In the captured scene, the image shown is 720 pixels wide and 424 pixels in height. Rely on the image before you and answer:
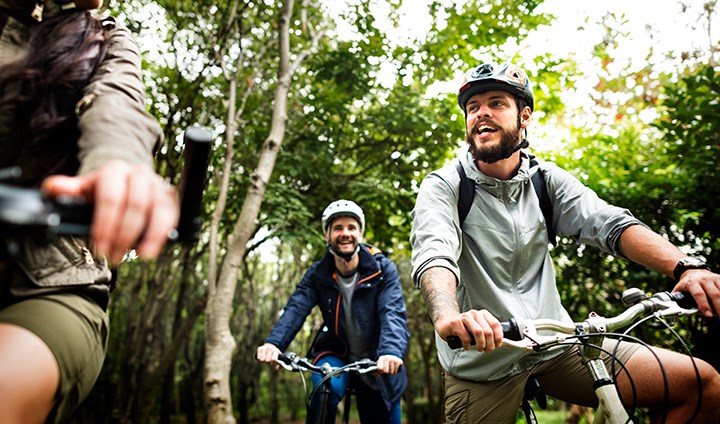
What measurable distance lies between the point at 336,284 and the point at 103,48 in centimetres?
364

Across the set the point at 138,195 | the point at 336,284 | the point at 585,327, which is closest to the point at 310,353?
the point at 336,284

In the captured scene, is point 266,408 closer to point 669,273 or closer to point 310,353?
point 310,353

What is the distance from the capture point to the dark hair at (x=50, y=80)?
1.26 meters

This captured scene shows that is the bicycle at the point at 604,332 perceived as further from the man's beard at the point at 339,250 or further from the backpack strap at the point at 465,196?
the man's beard at the point at 339,250

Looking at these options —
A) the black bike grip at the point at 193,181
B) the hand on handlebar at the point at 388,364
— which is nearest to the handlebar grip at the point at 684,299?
the hand on handlebar at the point at 388,364

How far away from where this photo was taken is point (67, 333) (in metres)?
1.13

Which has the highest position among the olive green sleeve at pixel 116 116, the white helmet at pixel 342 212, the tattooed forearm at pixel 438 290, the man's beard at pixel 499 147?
the white helmet at pixel 342 212

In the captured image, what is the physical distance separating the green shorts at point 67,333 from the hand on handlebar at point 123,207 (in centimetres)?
49

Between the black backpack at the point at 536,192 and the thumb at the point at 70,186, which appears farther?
the black backpack at the point at 536,192

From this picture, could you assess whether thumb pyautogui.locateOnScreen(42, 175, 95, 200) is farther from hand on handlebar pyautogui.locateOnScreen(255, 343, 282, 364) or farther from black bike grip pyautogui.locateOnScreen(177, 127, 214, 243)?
hand on handlebar pyautogui.locateOnScreen(255, 343, 282, 364)

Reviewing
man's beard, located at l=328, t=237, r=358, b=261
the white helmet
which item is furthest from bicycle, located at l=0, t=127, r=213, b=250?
the white helmet

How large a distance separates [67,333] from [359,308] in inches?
143

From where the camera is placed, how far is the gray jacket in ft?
8.66

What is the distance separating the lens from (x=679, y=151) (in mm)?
5934
